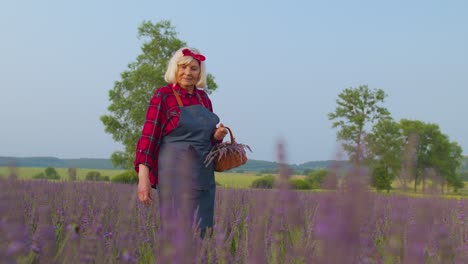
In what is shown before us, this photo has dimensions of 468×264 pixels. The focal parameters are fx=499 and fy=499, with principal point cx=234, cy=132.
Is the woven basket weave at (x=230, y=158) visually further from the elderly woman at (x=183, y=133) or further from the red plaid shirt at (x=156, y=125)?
the red plaid shirt at (x=156, y=125)

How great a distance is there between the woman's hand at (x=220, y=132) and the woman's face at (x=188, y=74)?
1.31 feet

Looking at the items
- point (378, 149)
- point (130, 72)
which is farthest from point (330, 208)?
point (130, 72)

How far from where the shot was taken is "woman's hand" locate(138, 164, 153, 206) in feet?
10.5

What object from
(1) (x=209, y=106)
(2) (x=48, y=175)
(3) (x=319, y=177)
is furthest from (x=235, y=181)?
(3) (x=319, y=177)

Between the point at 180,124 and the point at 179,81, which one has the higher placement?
the point at 179,81

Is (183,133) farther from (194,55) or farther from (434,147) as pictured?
(434,147)

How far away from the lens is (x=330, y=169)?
2.22ft

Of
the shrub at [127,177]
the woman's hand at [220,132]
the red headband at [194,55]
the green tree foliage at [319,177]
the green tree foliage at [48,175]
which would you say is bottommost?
the shrub at [127,177]

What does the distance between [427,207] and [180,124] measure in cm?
261

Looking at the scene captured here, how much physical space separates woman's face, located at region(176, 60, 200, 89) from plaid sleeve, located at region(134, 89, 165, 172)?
0.61 ft

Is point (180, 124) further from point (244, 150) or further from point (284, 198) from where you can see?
point (284, 198)

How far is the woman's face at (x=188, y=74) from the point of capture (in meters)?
3.49

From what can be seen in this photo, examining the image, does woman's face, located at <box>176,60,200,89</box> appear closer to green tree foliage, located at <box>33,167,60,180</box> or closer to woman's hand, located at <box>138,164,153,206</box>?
woman's hand, located at <box>138,164,153,206</box>

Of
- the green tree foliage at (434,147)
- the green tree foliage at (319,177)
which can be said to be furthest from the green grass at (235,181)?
the green tree foliage at (434,147)
